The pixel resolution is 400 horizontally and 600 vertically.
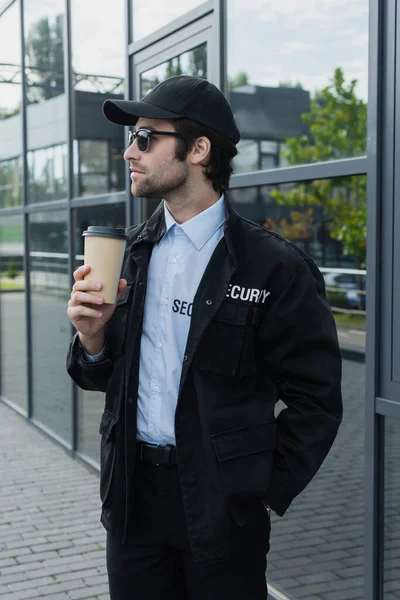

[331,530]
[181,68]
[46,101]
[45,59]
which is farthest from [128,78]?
[331,530]

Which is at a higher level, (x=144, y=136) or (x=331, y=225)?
(x=144, y=136)

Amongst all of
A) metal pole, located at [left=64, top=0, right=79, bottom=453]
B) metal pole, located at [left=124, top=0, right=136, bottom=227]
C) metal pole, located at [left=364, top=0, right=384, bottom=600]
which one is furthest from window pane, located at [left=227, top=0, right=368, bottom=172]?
metal pole, located at [left=64, top=0, right=79, bottom=453]

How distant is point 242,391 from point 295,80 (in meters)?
3.00

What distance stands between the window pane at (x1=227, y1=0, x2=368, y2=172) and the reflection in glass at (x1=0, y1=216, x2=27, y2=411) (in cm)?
400

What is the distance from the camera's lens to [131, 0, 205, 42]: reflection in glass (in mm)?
4883

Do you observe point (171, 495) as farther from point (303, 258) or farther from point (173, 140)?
point (173, 140)

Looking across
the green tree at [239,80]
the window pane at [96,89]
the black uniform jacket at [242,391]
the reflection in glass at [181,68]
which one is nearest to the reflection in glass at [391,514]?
the black uniform jacket at [242,391]

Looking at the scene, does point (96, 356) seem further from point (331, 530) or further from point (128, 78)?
point (128, 78)

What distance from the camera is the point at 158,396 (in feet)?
7.39

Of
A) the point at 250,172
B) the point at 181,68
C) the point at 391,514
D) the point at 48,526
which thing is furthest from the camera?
the point at 48,526

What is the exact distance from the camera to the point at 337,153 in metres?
4.73

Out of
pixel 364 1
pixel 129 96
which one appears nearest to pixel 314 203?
pixel 129 96

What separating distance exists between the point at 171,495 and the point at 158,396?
0.92 feet

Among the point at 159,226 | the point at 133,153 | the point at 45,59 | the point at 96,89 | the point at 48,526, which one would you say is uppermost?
the point at 45,59
